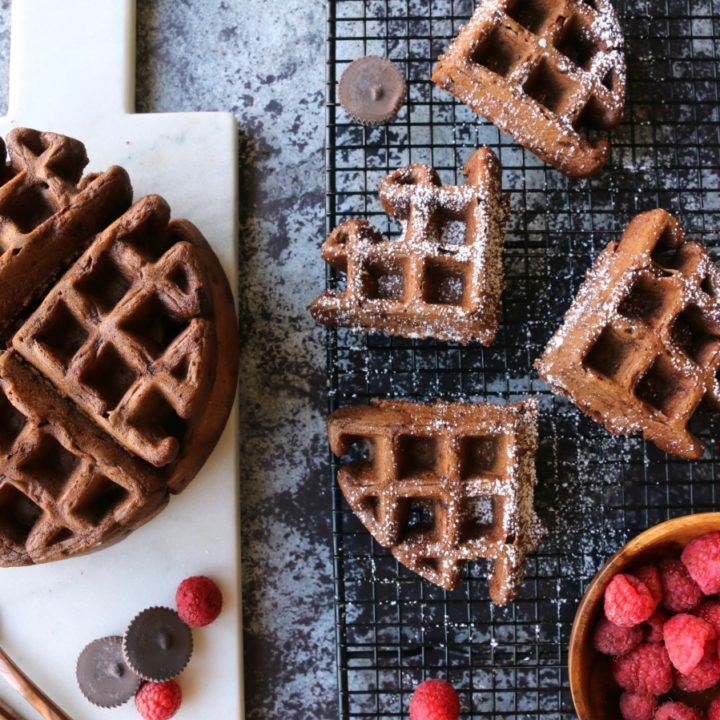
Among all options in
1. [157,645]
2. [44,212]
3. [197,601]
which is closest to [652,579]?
[197,601]

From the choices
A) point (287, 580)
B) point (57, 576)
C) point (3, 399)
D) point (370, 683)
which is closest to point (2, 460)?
point (3, 399)

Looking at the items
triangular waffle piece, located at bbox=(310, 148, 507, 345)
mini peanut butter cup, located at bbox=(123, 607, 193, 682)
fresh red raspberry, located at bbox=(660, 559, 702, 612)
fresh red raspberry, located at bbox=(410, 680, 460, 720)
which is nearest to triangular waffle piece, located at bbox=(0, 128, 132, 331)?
triangular waffle piece, located at bbox=(310, 148, 507, 345)

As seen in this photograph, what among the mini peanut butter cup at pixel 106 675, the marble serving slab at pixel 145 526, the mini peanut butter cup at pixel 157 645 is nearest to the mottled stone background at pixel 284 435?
the marble serving slab at pixel 145 526

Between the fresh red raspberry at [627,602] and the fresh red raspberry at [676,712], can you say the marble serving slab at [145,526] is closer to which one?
the fresh red raspberry at [627,602]

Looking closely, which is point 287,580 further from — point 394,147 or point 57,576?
point 394,147

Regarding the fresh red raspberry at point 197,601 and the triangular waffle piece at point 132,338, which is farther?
the fresh red raspberry at point 197,601

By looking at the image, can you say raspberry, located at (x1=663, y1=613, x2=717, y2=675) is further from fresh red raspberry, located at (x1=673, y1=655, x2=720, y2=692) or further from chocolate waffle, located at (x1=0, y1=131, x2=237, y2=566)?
chocolate waffle, located at (x1=0, y1=131, x2=237, y2=566)

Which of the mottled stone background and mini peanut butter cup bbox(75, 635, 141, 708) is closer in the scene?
mini peanut butter cup bbox(75, 635, 141, 708)
